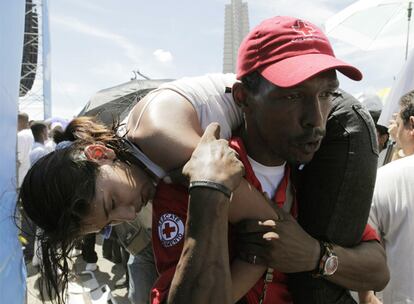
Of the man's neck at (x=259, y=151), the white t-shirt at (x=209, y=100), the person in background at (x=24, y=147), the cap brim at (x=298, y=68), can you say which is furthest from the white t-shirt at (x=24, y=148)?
the cap brim at (x=298, y=68)

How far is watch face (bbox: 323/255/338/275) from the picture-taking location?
137 cm

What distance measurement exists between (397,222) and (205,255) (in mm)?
1495

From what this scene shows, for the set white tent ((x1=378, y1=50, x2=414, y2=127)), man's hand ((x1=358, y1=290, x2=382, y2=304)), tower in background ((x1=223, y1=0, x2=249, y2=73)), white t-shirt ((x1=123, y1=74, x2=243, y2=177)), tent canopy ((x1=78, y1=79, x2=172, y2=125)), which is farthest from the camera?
tower in background ((x1=223, y1=0, x2=249, y2=73))

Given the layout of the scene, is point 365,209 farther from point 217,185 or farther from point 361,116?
point 217,185

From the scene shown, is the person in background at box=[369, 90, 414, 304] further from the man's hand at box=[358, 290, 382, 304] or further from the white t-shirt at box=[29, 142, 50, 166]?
the white t-shirt at box=[29, 142, 50, 166]

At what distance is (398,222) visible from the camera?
220cm

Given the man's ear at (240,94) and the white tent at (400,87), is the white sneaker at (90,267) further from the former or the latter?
the man's ear at (240,94)

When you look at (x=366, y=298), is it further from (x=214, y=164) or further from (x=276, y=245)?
(x=214, y=164)

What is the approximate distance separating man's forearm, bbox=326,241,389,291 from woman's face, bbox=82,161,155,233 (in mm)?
740

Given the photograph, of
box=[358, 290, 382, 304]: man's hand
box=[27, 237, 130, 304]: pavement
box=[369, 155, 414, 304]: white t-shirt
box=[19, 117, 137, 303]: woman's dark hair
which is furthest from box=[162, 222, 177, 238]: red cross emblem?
box=[27, 237, 130, 304]: pavement

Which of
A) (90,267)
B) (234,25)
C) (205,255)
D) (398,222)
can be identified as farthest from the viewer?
(234,25)

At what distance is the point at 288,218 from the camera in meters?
1.36

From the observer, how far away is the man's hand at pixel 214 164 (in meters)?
1.17

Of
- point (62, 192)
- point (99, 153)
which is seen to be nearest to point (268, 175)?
point (99, 153)
